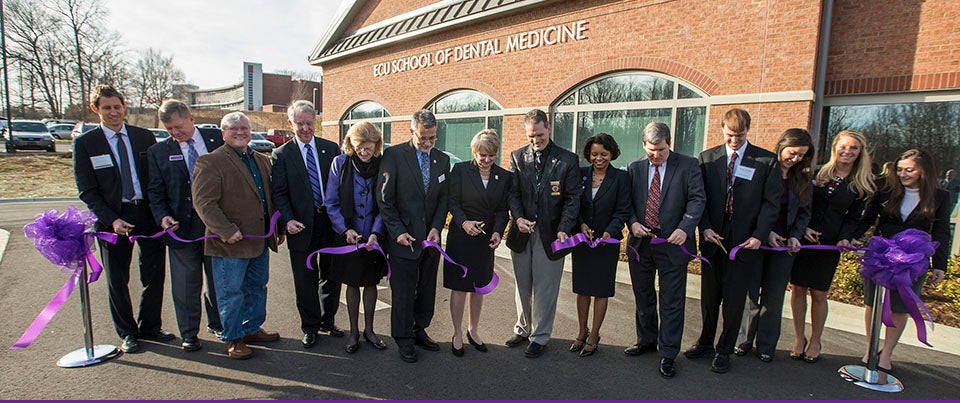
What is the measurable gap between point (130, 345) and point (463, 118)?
382 inches

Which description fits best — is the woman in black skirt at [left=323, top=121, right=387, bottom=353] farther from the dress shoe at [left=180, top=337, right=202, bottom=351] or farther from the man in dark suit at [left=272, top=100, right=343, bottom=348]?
the dress shoe at [left=180, top=337, right=202, bottom=351]

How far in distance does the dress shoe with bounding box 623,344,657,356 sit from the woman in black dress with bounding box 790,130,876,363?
113 cm

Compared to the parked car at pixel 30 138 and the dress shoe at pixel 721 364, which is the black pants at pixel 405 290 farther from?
the parked car at pixel 30 138

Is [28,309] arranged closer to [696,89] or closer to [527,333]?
[527,333]

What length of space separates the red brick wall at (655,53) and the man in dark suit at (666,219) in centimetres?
473

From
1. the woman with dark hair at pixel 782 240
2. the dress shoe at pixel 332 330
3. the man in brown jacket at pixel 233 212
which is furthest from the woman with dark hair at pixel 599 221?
the man in brown jacket at pixel 233 212

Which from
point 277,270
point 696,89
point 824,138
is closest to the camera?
point 277,270

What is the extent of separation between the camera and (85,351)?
3.80m

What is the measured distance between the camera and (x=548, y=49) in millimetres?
10375

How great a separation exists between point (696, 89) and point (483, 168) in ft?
19.5

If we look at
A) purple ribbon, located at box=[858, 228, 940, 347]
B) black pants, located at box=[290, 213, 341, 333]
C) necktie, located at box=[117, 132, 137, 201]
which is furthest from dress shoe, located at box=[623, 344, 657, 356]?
necktie, located at box=[117, 132, 137, 201]

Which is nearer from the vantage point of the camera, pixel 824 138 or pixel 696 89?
pixel 824 138

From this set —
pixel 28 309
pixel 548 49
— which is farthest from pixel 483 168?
pixel 548 49

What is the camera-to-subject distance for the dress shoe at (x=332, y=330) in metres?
4.38
